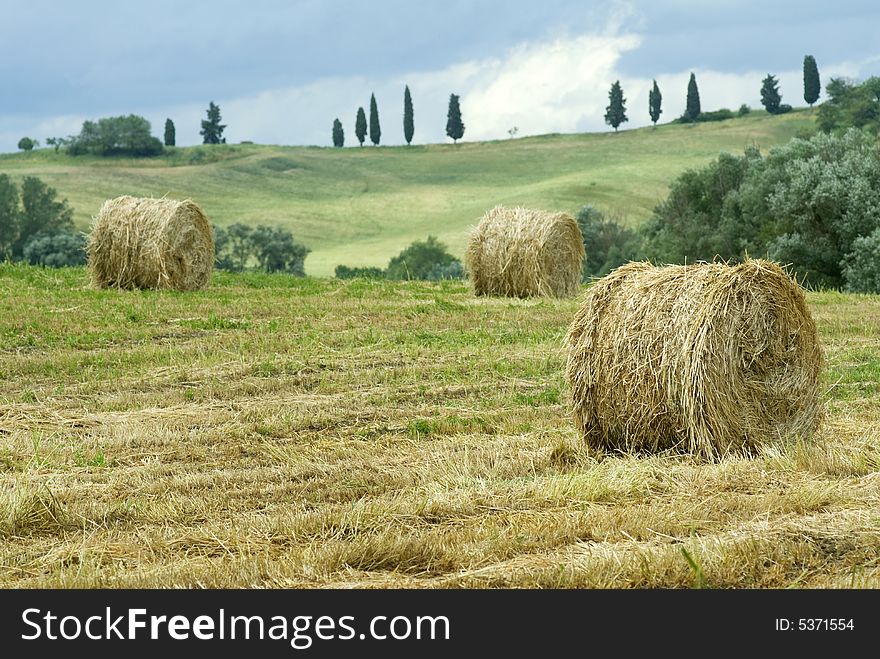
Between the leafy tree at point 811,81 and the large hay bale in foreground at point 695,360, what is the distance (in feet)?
326

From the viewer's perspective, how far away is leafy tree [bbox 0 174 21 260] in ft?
198

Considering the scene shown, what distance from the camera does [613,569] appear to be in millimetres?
5426

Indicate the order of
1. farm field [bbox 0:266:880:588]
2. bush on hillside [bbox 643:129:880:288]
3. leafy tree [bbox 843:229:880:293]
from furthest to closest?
bush on hillside [bbox 643:129:880:288]
leafy tree [bbox 843:229:880:293]
farm field [bbox 0:266:880:588]

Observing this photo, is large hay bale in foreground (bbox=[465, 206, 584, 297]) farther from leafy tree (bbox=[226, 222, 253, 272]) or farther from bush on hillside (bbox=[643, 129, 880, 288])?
leafy tree (bbox=[226, 222, 253, 272])

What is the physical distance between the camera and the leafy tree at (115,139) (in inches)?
3701

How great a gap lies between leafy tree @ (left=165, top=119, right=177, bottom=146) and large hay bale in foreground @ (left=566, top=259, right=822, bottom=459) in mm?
100555

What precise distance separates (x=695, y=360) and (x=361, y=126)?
348 feet

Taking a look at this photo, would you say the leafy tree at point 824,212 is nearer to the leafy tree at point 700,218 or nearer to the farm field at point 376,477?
the leafy tree at point 700,218

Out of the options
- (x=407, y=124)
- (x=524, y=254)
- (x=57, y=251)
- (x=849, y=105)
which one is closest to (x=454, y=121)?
(x=407, y=124)

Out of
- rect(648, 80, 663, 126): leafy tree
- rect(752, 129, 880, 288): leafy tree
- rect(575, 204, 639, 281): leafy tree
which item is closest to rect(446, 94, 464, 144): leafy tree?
rect(648, 80, 663, 126): leafy tree

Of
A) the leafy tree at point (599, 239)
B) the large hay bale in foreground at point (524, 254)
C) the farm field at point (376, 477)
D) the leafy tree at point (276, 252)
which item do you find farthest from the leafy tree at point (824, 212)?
the leafy tree at point (276, 252)

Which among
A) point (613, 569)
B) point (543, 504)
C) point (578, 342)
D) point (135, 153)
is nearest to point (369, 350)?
point (578, 342)

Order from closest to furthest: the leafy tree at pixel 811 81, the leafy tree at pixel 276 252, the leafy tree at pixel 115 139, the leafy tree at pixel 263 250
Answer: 1. the leafy tree at pixel 263 250
2. the leafy tree at pixel 276 252
3. the leafy tree at pixel 115 139
4. the leafy tree at pixel 811 81
